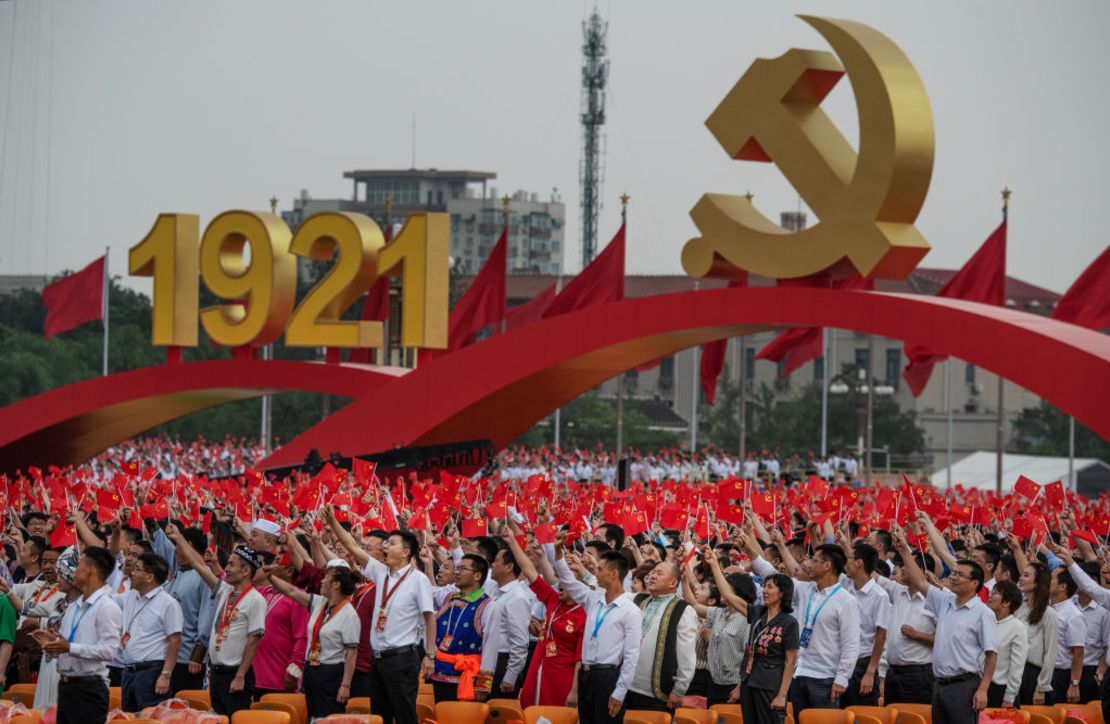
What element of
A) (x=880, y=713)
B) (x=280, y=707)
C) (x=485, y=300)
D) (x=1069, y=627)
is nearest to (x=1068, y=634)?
(x=1069, y=627)

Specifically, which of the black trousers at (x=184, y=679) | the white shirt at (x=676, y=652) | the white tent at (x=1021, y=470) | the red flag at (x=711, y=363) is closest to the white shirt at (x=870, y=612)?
the white shirt at (x=676, y=652)

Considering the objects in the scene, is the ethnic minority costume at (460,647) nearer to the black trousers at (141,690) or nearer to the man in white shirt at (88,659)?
the black trousers at (141,690)

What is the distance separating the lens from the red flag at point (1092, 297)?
2236 centimetres

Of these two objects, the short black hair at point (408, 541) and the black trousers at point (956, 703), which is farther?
the short black hair at point (408, 541)

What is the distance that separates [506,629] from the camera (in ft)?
38.6

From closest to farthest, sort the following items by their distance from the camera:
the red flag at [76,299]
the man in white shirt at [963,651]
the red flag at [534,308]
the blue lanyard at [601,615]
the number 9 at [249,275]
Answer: the man in white shirt at [963,651] < the blue lanyard at [601,615] < the number 9 at [249,275] < the red flag at [534,308] < the red flag at [76,299]

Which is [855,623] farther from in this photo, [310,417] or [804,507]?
[310,417]

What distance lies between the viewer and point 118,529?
13.7 meters

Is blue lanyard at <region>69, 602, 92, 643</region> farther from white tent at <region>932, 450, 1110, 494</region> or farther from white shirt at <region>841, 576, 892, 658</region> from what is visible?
white tent at <region>932, 450, 1110, 494</region>

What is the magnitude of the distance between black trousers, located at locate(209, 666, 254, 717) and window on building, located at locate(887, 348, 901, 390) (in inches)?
2478

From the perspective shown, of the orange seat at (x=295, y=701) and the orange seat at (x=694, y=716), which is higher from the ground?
the orange seat at (x=694, y=716)

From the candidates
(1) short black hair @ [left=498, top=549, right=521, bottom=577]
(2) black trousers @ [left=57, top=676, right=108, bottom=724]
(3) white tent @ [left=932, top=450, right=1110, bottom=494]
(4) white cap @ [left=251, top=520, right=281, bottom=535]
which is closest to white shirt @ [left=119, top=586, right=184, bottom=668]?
(2) black trousers @ [left=57, top=676, right=108, bottom=724]

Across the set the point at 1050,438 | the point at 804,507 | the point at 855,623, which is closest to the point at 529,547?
the point at 855,623

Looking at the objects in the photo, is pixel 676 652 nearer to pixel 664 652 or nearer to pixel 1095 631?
pixel 664 652
